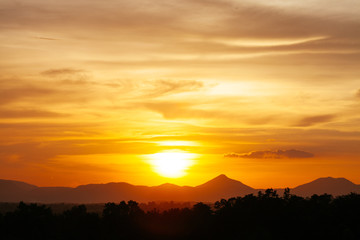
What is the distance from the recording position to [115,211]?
3563 inches

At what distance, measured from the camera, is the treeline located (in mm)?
83688

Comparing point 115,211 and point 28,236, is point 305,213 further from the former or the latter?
point 28,236

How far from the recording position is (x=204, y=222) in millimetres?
89688

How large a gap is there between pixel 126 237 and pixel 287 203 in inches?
1134

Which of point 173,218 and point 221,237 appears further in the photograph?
point 173,218

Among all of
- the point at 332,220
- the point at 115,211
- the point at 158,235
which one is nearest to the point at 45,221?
the point at 115,211

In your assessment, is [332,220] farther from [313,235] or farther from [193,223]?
[193,223]

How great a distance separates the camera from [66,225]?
8506cm

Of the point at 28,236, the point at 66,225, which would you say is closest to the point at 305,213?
the point at 66,225

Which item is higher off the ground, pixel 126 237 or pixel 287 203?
pixel 287 203

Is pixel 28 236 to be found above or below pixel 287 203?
below

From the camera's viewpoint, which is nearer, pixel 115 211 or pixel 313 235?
pixel 313 235

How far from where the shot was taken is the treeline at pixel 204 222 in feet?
275

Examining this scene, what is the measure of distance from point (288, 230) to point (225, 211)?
35.1ft
